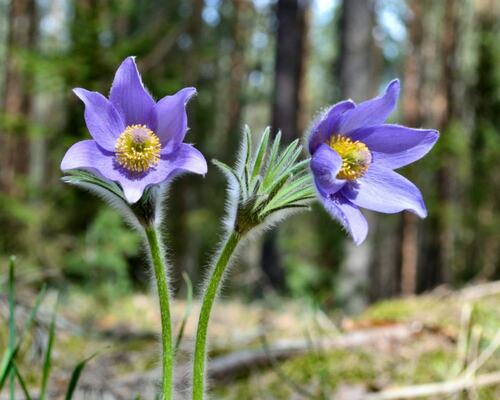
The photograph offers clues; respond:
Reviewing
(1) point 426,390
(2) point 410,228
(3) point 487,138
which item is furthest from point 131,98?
(2) point 410,228

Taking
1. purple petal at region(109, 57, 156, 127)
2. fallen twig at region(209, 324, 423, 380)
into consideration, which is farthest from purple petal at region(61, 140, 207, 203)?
fallen twig at region(209, 324, 423, 380)

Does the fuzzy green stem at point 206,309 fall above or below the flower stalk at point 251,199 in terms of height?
below

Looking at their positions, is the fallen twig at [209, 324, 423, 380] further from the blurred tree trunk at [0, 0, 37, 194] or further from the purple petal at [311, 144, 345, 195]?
the blurred tree trunk at [0, 0, 37, 194]

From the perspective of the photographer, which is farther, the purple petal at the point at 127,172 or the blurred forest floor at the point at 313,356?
the blurred forest floor at the point at 313,356

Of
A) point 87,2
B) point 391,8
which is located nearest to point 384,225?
point 391,8

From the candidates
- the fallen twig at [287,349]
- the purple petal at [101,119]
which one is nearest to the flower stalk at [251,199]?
the purple petal at [101,119]

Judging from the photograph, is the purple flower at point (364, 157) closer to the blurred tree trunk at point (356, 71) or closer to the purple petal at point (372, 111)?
the purple petal at point (372, 111)

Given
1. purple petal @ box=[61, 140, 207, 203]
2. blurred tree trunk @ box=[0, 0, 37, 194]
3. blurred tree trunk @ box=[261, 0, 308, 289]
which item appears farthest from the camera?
blurred tree trunk @ box=[0, 0, 37, 194]
